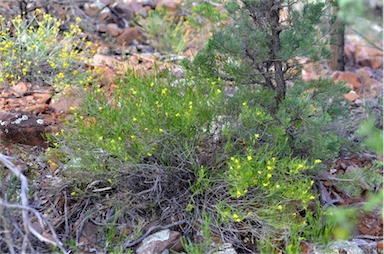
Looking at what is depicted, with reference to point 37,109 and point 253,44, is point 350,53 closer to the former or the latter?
point 253,44

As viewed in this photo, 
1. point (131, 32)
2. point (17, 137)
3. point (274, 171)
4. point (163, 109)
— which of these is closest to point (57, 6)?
point (131, 32)

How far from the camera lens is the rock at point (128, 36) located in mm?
6568

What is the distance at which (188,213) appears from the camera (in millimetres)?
3629

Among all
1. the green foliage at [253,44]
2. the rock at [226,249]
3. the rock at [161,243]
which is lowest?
the rock at [226,249]

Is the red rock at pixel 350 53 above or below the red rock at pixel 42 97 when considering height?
below

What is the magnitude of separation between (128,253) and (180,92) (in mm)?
1272

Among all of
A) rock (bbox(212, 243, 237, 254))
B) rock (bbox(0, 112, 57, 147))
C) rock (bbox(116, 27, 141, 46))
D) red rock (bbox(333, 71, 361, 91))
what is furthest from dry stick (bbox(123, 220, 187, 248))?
rock (bbox(116, 27, 141, 46))

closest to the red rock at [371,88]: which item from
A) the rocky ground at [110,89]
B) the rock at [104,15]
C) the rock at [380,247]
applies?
the rocky ground at [110,89]

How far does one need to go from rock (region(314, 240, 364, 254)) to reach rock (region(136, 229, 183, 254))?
88 cm

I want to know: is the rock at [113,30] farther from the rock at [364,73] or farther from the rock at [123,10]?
the rock at [364,73]

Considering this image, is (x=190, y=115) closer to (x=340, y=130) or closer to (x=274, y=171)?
(x=274, y=171)

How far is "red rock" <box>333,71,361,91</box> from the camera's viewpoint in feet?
20.0

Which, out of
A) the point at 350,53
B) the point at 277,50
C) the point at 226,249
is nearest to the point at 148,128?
the point at 226,249

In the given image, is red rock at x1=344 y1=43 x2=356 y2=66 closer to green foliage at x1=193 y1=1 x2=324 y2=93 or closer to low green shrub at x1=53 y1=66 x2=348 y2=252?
green foliage at x1=193 y1=1 x2=324 y2=93
